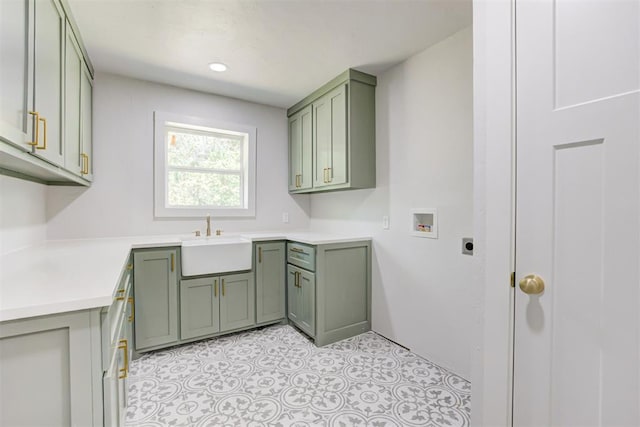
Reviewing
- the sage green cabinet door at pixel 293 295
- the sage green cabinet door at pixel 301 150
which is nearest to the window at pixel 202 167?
the sage green cabinet door at pixel 301 150

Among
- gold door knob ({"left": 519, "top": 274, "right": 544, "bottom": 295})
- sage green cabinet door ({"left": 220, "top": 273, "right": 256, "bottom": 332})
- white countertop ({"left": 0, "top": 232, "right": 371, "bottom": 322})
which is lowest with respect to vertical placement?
sage green cabinet door ({"left": 220, "top": 273, "right": 256, "bottom": 332})

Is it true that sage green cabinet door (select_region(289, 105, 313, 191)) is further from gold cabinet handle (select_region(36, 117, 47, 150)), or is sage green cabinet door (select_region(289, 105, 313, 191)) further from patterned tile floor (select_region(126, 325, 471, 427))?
gold cabinet handle (select_region(36, 117, 47, 150))

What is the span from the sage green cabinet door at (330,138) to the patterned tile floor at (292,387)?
1.53m

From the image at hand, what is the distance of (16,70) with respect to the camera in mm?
1132

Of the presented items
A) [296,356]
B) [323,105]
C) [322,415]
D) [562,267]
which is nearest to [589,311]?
[562,267]

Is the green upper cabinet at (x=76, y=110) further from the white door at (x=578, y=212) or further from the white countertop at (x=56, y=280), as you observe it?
the white door at (x=578, y=212)

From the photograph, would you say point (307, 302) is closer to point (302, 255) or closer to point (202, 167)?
point (302, 255)

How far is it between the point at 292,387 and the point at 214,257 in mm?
1206

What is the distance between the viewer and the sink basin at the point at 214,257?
96.2 inches

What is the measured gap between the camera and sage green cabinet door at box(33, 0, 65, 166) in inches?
52.1

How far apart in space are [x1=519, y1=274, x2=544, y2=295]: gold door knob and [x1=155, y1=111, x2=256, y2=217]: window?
2.79m

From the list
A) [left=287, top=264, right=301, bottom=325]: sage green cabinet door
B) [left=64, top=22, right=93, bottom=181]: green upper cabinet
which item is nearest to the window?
[left=64, top=22, right=93, bottom=181]: green upper cabinet

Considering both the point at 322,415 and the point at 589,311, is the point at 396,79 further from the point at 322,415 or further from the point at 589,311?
the point at 322,415

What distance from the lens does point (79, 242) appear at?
2.44m
